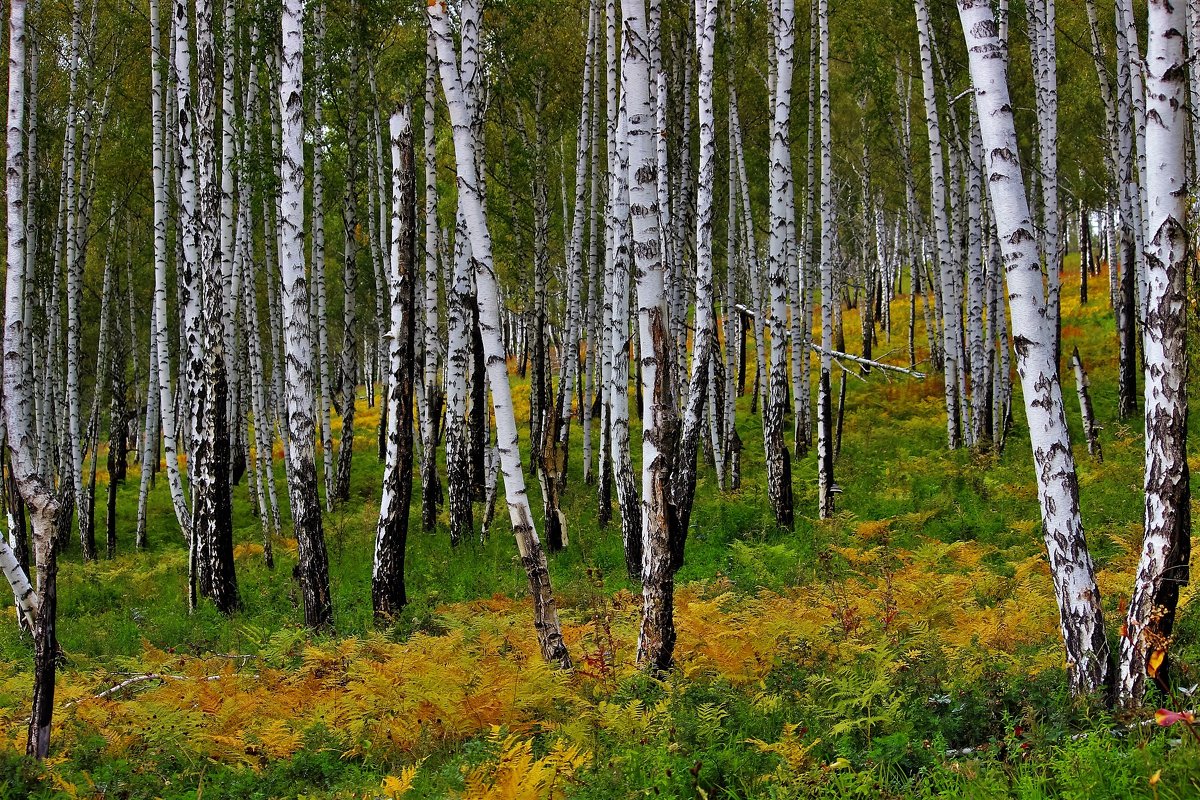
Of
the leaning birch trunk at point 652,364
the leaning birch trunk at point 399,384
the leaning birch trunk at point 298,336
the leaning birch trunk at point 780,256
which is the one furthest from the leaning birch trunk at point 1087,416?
the leaning birch trunk at point 298,336

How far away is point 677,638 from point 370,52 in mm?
14464

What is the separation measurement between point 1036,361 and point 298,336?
22.6ft

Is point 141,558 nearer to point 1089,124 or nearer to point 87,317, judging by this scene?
point 87,317

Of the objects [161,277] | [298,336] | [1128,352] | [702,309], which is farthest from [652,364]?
[1128,352]

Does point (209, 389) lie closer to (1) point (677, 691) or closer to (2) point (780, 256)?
(2) point (780, 256)

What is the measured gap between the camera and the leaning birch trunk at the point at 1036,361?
189 inches

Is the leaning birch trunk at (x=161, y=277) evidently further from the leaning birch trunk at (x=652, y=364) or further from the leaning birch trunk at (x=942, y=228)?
the leaning birch trunk at (x=942, y=228)

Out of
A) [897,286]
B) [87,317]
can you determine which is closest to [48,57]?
[87,317]

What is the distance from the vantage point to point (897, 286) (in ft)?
176

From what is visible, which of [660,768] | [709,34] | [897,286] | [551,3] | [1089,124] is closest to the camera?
[660,768]

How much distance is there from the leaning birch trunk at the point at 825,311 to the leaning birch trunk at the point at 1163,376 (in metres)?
6.37

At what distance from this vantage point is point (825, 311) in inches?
Result: 611

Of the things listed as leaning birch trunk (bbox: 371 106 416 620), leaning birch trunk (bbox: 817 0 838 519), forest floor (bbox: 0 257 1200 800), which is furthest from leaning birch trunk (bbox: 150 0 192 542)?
leaning birch trunk (bbox: 817 0 838 519)

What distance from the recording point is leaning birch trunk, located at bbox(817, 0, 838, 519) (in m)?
12.4
